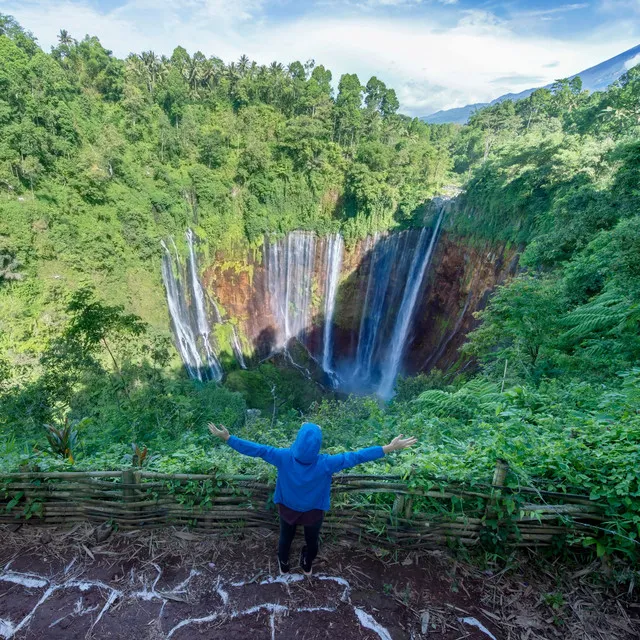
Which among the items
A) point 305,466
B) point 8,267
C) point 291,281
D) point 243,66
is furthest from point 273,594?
point 243,66

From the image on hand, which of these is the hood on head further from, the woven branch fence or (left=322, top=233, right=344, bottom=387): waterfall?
(left=322, top=233, right=344, bottom=387): waterfall

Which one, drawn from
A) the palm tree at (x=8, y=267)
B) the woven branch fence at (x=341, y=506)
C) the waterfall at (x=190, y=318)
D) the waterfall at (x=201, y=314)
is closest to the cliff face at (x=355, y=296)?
the waterfall at (x=201, y=314)

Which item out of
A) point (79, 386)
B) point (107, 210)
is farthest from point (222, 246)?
point (79, 386)

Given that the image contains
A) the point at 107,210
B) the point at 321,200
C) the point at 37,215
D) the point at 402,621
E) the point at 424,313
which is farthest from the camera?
the point at 321,200

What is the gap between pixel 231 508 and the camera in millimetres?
2812

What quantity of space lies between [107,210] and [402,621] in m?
18.7

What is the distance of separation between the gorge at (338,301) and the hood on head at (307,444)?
547 inches

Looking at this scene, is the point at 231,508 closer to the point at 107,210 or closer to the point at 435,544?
the point at 435,544

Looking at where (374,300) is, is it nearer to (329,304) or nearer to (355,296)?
(355,296)

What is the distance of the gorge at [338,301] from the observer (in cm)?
1708

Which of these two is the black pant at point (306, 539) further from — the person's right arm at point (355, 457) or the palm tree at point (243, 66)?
the palm tree at point (243, 66)

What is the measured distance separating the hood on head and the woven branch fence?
24.4 inches

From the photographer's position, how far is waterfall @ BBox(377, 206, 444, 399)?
61.2 ft

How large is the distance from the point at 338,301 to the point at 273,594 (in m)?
19.6
